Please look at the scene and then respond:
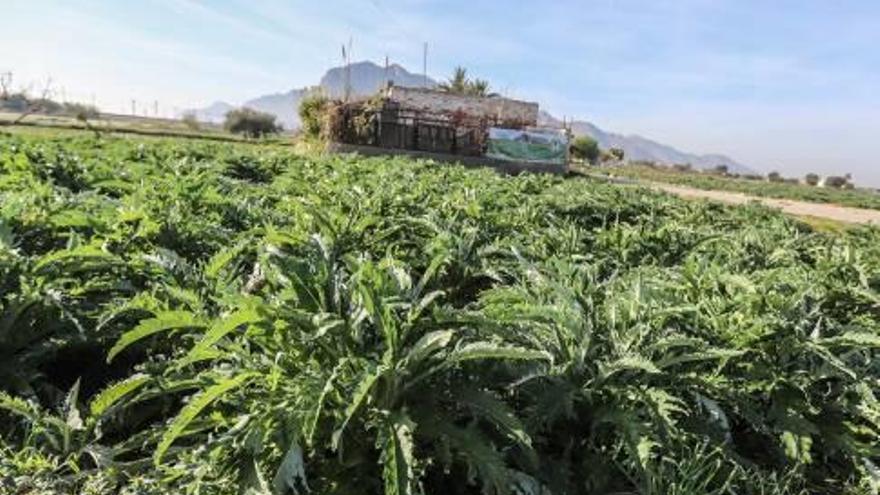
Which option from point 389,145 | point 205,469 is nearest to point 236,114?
point 389,145

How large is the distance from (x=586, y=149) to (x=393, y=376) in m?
77.6

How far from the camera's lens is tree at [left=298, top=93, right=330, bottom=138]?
35.8m

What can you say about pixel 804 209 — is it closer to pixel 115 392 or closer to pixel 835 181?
pixel 115 392

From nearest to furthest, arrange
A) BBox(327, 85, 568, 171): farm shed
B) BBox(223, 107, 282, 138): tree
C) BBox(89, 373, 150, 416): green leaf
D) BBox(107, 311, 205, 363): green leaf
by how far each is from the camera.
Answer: BBox(107, 311, 205, 363): green leaf, BBox(89, 373, 150, 416): green leaf, BBox(327, 85, 568, 171): farm shed, BBox(223, 107, 282, 138): tree

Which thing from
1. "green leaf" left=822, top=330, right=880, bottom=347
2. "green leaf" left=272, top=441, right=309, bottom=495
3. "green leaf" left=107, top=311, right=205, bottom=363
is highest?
"green leaf" left=107, top=311, right=205, bottom=363

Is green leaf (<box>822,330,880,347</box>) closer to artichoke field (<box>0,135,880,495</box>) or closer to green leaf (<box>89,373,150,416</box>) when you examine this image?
artichoke field (<box>0,135,880,495</box>)

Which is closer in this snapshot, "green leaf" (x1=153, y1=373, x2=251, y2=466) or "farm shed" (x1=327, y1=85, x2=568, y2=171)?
"green leaf" (x1=153, y1=373, x2=251, y2=466)

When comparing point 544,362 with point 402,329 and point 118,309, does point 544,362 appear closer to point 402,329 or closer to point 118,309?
point 402,329

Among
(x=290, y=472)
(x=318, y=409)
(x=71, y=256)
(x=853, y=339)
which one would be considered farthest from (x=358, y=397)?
(x=853, y=339)

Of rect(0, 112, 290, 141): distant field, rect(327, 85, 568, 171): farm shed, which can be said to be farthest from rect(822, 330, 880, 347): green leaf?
rect(327, 85, 568, 171): farm shed

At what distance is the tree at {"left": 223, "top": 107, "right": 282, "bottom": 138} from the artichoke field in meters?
92.0

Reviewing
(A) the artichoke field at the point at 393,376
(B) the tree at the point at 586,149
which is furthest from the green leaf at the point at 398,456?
(B) the tree at the point at 586,149

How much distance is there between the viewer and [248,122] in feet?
316

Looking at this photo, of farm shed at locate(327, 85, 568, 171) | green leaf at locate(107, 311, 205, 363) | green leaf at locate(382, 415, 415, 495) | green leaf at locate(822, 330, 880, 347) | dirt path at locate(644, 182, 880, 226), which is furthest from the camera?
farm shed at locate(327, 85, 568, 171)
